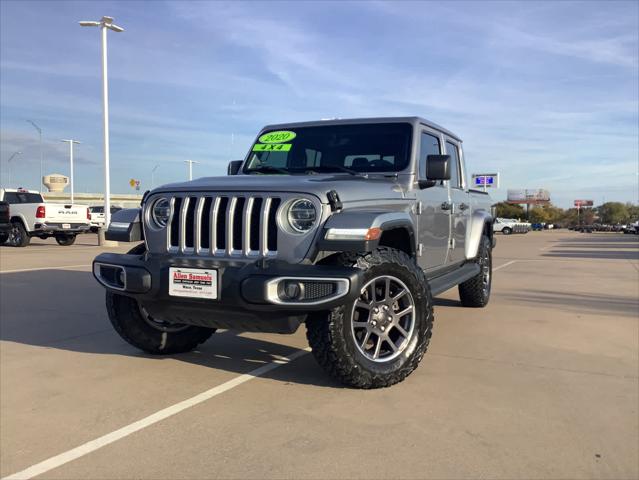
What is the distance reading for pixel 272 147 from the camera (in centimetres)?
561

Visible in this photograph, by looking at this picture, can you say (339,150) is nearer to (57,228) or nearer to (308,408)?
(308,408)

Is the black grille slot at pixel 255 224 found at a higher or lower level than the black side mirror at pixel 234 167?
lower

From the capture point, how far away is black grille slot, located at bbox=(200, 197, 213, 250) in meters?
3.94

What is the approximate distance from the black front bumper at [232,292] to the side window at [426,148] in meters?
1.96

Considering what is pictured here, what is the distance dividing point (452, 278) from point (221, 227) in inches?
105

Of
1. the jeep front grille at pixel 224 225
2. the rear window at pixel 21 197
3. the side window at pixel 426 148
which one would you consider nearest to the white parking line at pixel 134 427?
the jeep front grille at pixel 224 225

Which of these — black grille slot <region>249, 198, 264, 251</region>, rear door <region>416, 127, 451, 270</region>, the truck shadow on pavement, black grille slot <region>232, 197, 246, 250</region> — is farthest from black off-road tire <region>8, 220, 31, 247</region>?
black grille slot <region>249, 198, 264, 251</region>

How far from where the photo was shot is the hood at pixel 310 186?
3809mm

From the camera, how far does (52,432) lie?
3.22m

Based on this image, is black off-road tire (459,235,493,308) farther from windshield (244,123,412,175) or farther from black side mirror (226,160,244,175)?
black side mirror (226,160,244,175)

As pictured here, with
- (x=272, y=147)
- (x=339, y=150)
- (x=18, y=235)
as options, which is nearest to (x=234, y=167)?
(x=272, y=147)

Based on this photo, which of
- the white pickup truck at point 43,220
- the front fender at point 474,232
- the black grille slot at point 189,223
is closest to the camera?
the black grille slot at point 189,223

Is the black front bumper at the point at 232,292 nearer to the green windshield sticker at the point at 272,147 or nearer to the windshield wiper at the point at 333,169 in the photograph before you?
the windshield wiper at the point at 333,169

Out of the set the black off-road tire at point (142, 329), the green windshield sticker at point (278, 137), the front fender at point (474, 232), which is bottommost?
the black off-road tire at point (142, 329)
